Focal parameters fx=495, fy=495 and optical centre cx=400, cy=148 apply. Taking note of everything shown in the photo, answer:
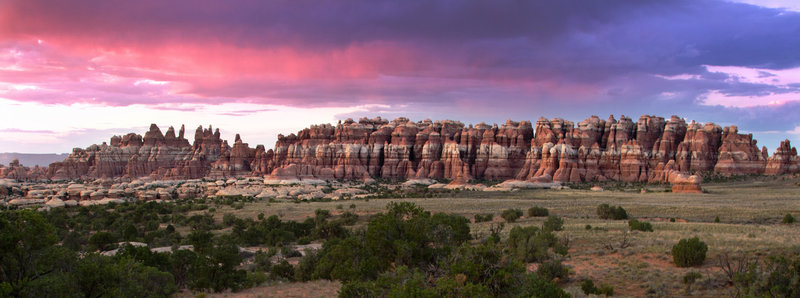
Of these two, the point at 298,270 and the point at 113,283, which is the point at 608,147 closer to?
the point at 298,270

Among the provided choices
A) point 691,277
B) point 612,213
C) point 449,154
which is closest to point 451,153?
point 449,154

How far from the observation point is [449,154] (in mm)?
89125

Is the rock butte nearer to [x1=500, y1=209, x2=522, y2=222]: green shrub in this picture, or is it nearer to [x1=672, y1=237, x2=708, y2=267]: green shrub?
[x1=500, y1=209, x2=522, y2=222]: green shrub

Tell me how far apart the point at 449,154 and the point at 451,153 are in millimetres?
429

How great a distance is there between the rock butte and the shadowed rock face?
0.19 m

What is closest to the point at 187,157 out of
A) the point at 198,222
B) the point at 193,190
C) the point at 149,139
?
the point at 149,139

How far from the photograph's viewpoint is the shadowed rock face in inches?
3140

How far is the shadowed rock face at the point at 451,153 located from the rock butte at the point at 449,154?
0.62ft

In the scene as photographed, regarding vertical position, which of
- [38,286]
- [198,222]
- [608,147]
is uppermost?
[608,147]

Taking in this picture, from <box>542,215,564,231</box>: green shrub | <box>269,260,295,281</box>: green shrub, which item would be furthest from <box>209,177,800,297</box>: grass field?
<box>269,260,295,281</box>: green shrub

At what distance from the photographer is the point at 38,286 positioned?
9617 millimetres

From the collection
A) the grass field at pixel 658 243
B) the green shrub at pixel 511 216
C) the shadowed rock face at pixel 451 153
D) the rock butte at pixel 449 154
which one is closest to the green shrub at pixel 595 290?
the grass field at pixel 658 243

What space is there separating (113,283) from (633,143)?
3259 inches

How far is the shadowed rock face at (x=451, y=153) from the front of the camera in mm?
79750
